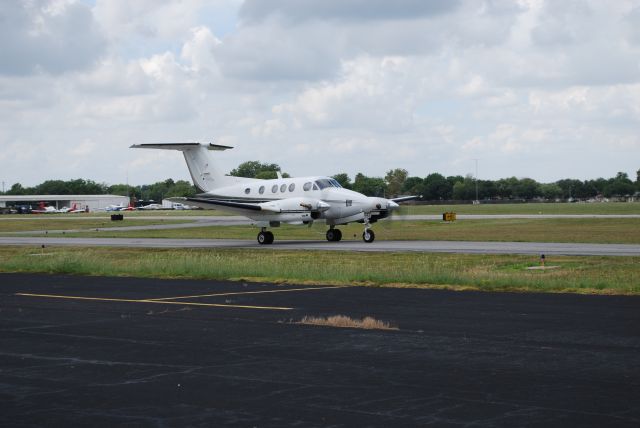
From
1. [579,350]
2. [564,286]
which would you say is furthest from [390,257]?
[579,350]

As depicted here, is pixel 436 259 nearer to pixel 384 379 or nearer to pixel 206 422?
pixel 384 379

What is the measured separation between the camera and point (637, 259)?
30406 mm

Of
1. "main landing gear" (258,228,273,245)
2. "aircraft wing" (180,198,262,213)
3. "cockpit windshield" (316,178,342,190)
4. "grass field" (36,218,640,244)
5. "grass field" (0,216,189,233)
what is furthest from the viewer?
"grass field" (0,216,189,233)

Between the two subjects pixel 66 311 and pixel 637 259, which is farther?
pixel 637 259

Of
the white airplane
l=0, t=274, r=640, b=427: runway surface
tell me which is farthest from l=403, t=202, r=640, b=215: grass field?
l=0, t=274, r=640, b=427: runway surface

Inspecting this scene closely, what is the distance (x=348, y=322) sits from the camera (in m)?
16.1

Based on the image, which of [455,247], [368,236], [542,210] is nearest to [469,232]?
[368,236]

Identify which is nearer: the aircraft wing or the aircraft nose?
the aircraft nose

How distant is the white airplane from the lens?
4325cm

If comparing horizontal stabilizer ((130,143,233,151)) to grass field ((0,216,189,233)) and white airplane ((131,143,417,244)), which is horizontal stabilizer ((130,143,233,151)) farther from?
grass field ((0,216,189,233))

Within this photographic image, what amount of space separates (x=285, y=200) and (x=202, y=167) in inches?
287

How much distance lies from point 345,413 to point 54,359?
18.1ft

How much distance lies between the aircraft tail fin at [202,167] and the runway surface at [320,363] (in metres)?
28.7

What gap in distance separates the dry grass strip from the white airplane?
26301mm
